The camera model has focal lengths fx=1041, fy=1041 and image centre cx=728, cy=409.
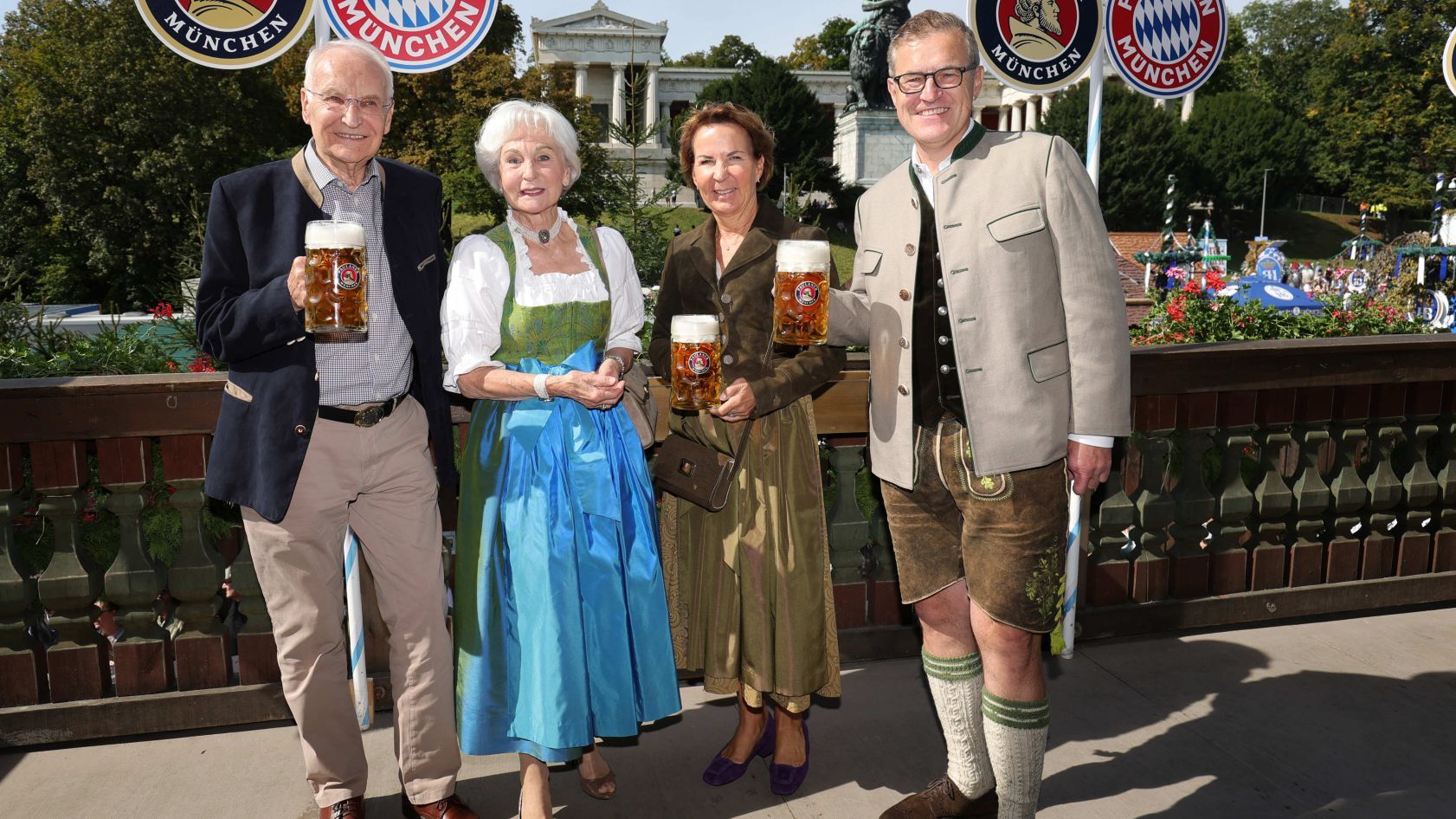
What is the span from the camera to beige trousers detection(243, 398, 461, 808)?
115 inches

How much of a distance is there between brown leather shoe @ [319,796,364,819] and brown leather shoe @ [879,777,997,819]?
1573 mm

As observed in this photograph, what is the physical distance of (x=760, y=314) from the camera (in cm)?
328

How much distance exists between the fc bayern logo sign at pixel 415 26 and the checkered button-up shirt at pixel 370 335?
100 centimetres

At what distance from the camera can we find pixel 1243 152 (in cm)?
5772

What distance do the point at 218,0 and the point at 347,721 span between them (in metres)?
2.50

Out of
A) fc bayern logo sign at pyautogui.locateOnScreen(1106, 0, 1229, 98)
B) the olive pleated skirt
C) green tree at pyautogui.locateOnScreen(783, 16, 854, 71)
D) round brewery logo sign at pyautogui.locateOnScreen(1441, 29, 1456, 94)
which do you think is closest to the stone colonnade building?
green tree at pyautogui.locateOnScreen(783, 16, 854, 71)

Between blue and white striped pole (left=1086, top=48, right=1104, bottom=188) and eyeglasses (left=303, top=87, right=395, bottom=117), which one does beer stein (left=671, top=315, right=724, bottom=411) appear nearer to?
eyeglasses (left=303, top=87, right=395, bottom=117)

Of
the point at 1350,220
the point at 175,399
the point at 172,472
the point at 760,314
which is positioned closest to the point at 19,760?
the point at 172,472

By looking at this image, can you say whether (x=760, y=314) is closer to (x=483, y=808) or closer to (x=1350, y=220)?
(x=483, y=808)

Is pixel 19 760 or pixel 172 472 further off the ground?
pixel 172 472

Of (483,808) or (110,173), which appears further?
(110,173)

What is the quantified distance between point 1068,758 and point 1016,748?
31.7 inches

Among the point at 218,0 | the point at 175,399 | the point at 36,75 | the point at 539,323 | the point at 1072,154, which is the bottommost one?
the point at 175,399

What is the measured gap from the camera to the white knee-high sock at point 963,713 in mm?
3049
